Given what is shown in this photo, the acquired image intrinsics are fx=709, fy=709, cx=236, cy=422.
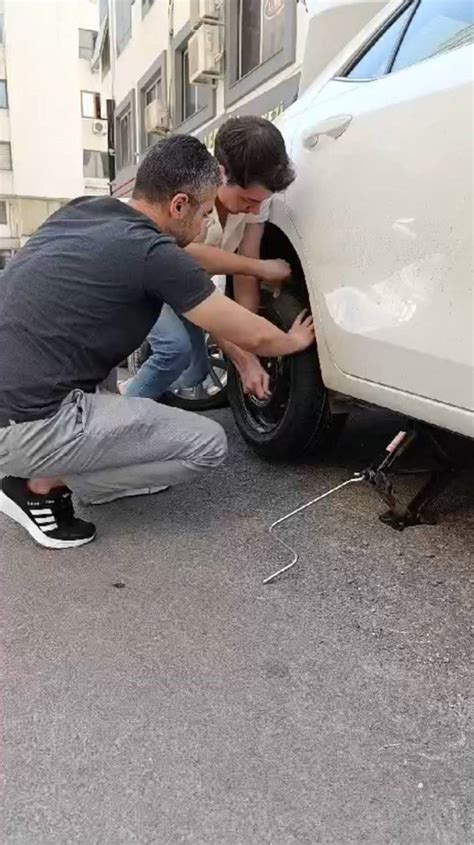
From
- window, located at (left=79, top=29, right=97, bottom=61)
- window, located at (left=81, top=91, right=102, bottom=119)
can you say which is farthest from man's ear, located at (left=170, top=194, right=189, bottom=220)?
window, located at (left=79, top=29, right=97, bottom=61)

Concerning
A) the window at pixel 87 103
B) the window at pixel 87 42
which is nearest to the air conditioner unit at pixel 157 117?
the window at pixel 87 103

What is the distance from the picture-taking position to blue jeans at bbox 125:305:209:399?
10.2 feet

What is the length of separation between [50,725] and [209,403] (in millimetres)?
2595

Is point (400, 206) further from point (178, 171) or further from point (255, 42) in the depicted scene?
point (255, 42)

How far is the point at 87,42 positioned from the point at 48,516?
110 feet

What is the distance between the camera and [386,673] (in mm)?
1579

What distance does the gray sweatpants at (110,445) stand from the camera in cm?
214

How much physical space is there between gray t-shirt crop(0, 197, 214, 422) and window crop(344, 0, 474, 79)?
86 centimetres

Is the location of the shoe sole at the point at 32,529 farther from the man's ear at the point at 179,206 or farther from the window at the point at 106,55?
the window at the point at 106,55

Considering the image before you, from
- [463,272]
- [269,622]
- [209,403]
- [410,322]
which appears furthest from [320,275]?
[209,403]

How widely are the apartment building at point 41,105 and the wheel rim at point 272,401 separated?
2809cm

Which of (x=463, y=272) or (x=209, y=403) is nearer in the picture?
(x=463, y=272)

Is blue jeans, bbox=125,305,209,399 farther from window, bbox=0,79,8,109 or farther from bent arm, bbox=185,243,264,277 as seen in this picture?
window, bbox=0,79,8,109

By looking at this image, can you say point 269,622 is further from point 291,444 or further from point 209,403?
point 209,403
